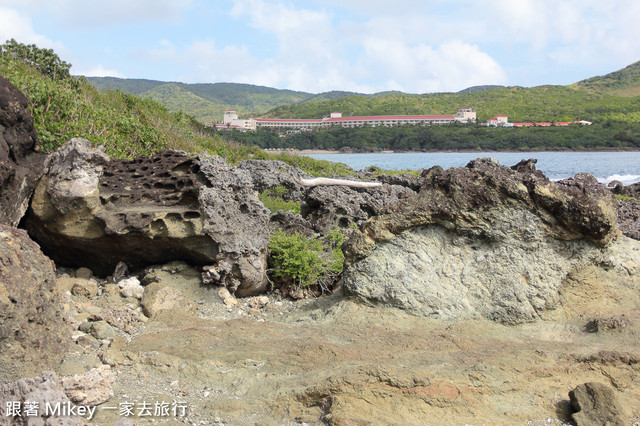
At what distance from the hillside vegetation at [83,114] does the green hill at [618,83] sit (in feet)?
423

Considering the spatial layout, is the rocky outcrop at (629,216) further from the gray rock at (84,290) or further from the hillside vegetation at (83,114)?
the hillside vegetation at (83,114)

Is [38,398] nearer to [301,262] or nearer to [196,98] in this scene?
[301,262]

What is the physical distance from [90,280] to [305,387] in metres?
4.52

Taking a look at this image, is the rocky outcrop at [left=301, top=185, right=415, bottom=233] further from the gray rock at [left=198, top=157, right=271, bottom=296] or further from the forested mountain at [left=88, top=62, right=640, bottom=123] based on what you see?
the forested mountain at [left=88, top=62, right=640, bottom=123]

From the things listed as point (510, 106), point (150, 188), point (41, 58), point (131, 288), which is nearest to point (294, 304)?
point (131, 288)

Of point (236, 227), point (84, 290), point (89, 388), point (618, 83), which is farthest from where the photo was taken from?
point (618, 83)

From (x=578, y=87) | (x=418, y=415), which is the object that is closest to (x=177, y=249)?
(x=418, y=415)

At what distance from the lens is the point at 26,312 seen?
4.72m

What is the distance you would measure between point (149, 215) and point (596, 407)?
578cm

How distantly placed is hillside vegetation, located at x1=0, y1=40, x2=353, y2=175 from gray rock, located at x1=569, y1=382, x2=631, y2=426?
8.89 meters

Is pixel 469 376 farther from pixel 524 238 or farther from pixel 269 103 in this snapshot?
pixel 269 103

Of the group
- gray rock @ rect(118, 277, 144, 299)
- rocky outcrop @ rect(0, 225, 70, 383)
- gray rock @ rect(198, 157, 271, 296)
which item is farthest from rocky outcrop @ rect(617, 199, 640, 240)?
rocky outcrop @ rect(0, 225, 70, 383)

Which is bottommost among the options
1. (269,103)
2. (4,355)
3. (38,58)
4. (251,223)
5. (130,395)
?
(130,395)

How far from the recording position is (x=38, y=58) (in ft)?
57.5
